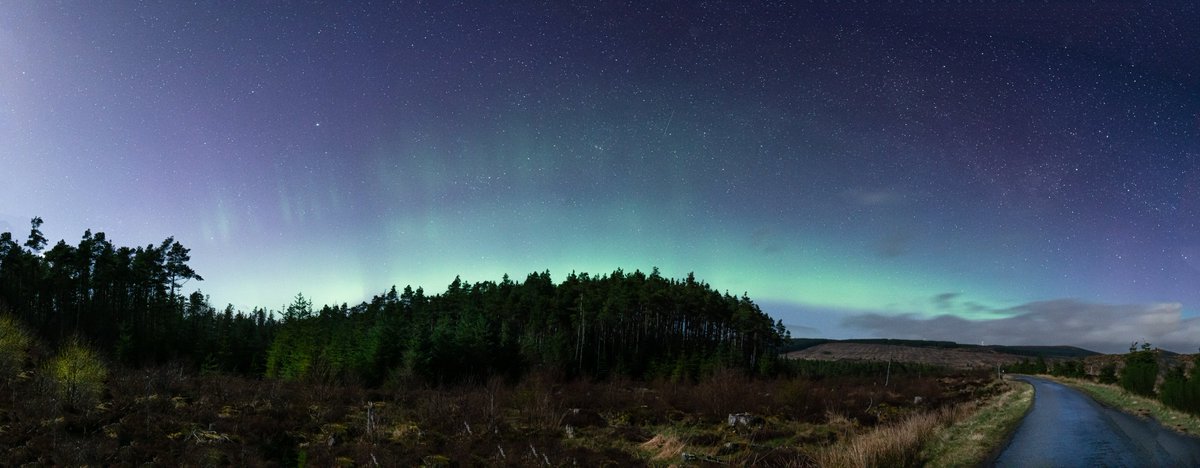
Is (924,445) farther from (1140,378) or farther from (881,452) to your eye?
(1140,378)

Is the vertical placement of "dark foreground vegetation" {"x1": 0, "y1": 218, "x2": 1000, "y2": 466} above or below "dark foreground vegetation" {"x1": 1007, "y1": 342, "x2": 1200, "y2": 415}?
below

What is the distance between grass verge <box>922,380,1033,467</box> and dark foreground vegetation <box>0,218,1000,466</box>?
10.3 ft

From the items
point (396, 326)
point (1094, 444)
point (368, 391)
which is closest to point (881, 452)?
point (1094, 444)

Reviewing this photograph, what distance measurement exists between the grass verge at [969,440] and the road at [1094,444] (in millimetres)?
431

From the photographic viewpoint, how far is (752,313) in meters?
84.4

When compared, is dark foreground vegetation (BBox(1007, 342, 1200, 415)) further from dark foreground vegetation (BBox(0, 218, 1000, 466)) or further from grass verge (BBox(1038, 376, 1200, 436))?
dark foreground vegetation (BBox(0, 218, 1000, 466))

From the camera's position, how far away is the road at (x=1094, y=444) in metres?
14.9

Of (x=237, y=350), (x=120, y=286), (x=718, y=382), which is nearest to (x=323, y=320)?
(x=237, y=350)

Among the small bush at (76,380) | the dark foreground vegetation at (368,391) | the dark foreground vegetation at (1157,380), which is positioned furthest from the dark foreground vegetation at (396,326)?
the dark foreground vegetation at (1157,380)

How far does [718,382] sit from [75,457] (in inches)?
1253

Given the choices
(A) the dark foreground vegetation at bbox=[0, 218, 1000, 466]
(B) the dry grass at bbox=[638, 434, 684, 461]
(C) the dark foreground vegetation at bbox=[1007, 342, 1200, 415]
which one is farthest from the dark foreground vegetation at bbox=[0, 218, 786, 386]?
(C) the dark foreground vegetation at bbox=[1007, 342, 1200, 415]

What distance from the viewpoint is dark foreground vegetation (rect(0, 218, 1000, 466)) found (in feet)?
64.3

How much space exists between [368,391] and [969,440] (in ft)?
105

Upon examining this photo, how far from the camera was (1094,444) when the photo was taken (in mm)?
17859
